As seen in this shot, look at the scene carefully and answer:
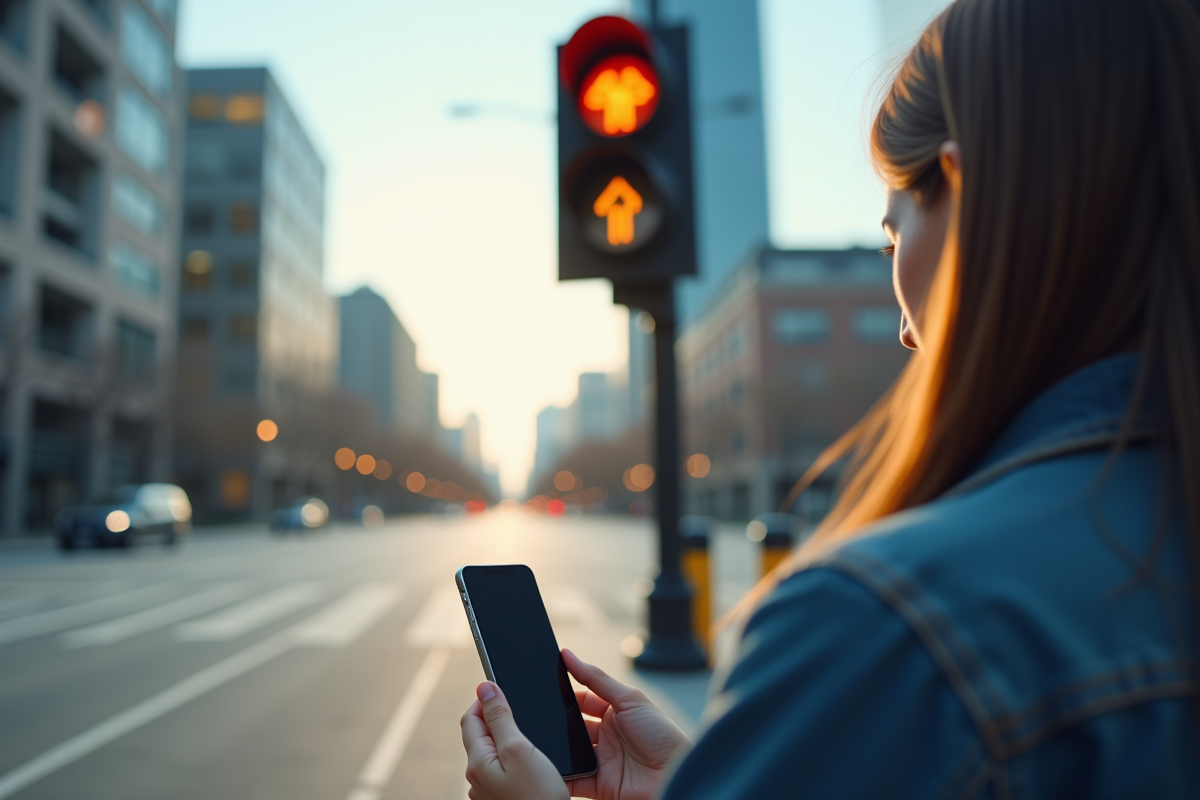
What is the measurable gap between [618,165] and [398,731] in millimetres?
4174

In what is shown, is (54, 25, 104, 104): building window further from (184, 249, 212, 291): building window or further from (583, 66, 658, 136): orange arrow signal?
(583, 66, 658, 136): orange arrow signal

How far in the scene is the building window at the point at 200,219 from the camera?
223 feet

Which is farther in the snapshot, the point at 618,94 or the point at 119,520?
the point at 119,520

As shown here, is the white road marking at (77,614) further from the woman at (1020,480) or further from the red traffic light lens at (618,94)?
the woman at (1020,480)

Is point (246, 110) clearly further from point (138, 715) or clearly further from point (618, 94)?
point (618, 94)

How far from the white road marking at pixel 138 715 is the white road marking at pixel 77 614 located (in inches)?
122

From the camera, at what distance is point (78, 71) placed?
40.0 meters

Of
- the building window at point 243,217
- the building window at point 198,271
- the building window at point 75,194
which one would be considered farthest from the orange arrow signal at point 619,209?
the building window at point 198,271

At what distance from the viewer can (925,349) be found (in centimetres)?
97

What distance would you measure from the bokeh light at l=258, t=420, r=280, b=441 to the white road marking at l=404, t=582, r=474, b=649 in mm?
46696

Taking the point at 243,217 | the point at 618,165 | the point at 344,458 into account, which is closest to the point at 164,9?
the point at 243,217

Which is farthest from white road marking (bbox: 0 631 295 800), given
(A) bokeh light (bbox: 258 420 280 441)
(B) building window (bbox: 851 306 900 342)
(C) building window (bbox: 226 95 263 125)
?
(C) building window (bbox: 226 95 263 125)

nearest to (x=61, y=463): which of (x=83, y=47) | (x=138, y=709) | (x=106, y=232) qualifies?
(x=106, y=232)

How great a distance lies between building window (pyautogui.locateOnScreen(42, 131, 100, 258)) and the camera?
128ft
